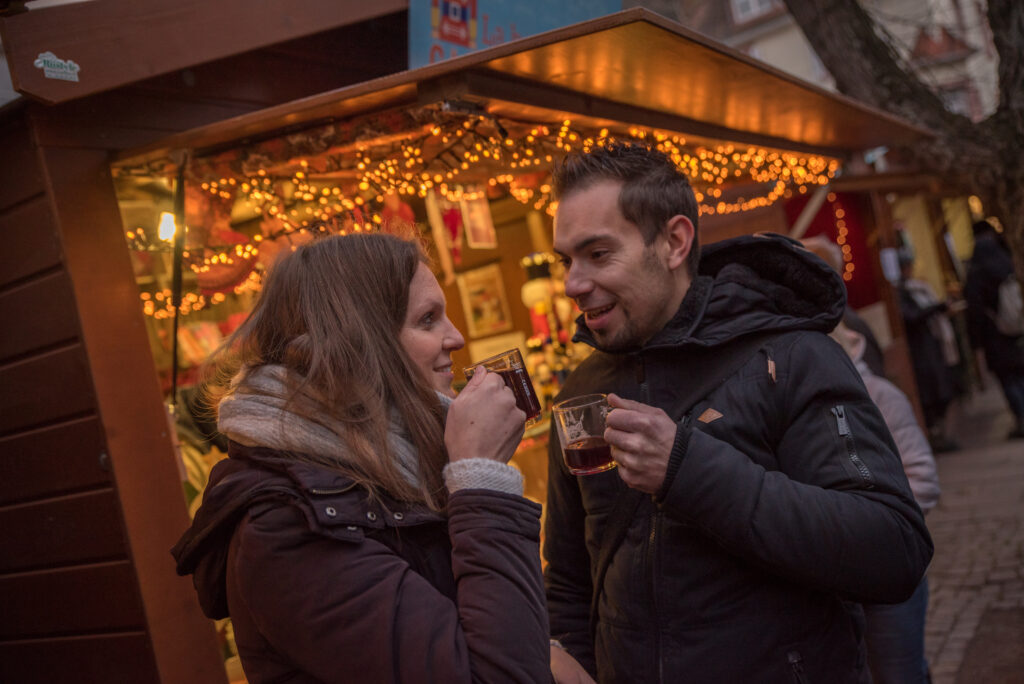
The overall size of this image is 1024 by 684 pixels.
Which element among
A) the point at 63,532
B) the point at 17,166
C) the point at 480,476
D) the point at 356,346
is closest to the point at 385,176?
the point at 17,166

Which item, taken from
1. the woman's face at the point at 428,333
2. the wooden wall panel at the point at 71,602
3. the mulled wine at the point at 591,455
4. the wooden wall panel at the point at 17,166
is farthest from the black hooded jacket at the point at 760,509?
the wooden wall panel at the point at 17,166

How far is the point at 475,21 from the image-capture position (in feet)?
15.2

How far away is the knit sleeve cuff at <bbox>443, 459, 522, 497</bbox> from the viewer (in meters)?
1.51

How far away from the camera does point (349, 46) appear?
210 inches

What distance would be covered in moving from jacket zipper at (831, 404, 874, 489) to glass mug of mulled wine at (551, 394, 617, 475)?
52 cm

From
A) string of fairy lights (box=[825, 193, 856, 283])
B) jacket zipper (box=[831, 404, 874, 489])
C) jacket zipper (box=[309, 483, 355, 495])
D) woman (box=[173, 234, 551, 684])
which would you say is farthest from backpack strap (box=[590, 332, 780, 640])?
string of fairy lights (box=[825, 193, 856, 283])

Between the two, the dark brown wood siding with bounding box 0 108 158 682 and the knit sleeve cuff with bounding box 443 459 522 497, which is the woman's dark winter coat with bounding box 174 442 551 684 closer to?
the knit sleeve cuff with bounding box 443 459 522 497

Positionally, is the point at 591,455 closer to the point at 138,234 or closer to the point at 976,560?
the point at 138,234

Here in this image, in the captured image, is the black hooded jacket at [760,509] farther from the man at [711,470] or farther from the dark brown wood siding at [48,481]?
the dark brown wood siding at [48,481]

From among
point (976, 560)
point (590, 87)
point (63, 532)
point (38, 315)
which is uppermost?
point (590, 87)

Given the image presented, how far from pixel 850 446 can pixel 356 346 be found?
44.0 inches

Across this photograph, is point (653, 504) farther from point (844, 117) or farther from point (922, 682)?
point (844, 117)

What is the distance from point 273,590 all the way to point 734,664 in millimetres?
1062

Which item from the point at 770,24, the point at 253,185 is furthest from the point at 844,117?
the point at 770,24
